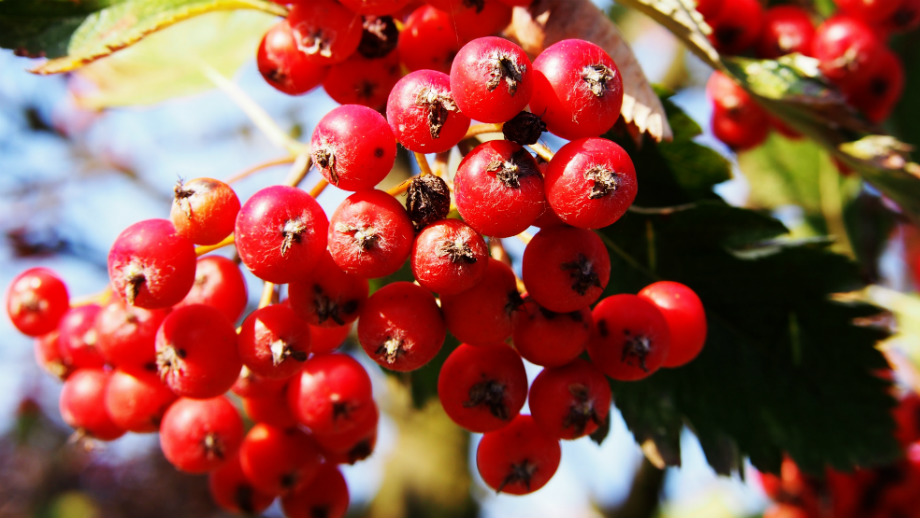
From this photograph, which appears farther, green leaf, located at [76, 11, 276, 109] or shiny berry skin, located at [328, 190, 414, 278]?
green leaf, located at [76, 11, 276, 109]

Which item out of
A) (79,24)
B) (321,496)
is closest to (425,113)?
(79,24)

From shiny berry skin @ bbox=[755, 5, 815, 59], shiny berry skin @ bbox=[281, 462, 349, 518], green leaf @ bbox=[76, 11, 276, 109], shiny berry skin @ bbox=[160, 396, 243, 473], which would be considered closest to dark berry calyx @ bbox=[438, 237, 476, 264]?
shiny berry skin @ bbox=[160, 396, 243, 473]

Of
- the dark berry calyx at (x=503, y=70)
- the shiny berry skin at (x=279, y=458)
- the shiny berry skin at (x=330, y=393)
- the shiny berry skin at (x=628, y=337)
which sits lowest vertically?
the shiny berry skin at (x=279, y=458)

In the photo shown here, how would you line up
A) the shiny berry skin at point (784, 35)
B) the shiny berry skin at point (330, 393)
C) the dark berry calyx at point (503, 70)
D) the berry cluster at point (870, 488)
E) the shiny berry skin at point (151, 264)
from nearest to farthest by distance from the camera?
1. the dark berry calyx at point (503, 70)
2. the shiny berry skin at point (151, 264)
3. the shiny berry skin at point (330, 393)
4. the shiny berry skin at point (784, 35)
5. the berry cluster at point (870, 488)

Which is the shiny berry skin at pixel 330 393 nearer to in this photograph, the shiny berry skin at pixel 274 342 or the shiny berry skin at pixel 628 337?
the shiny berry skin at pixel 274 342

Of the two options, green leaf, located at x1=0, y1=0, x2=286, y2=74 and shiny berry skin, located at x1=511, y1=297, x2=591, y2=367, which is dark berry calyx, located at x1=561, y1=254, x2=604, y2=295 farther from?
green leaf, located at x1=0, y1=0, x2=286, y2=74

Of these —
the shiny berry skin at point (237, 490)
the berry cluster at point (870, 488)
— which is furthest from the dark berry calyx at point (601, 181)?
the berry cluster at point (870, 488)

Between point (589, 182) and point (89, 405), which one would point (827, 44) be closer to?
point (589, 182)
